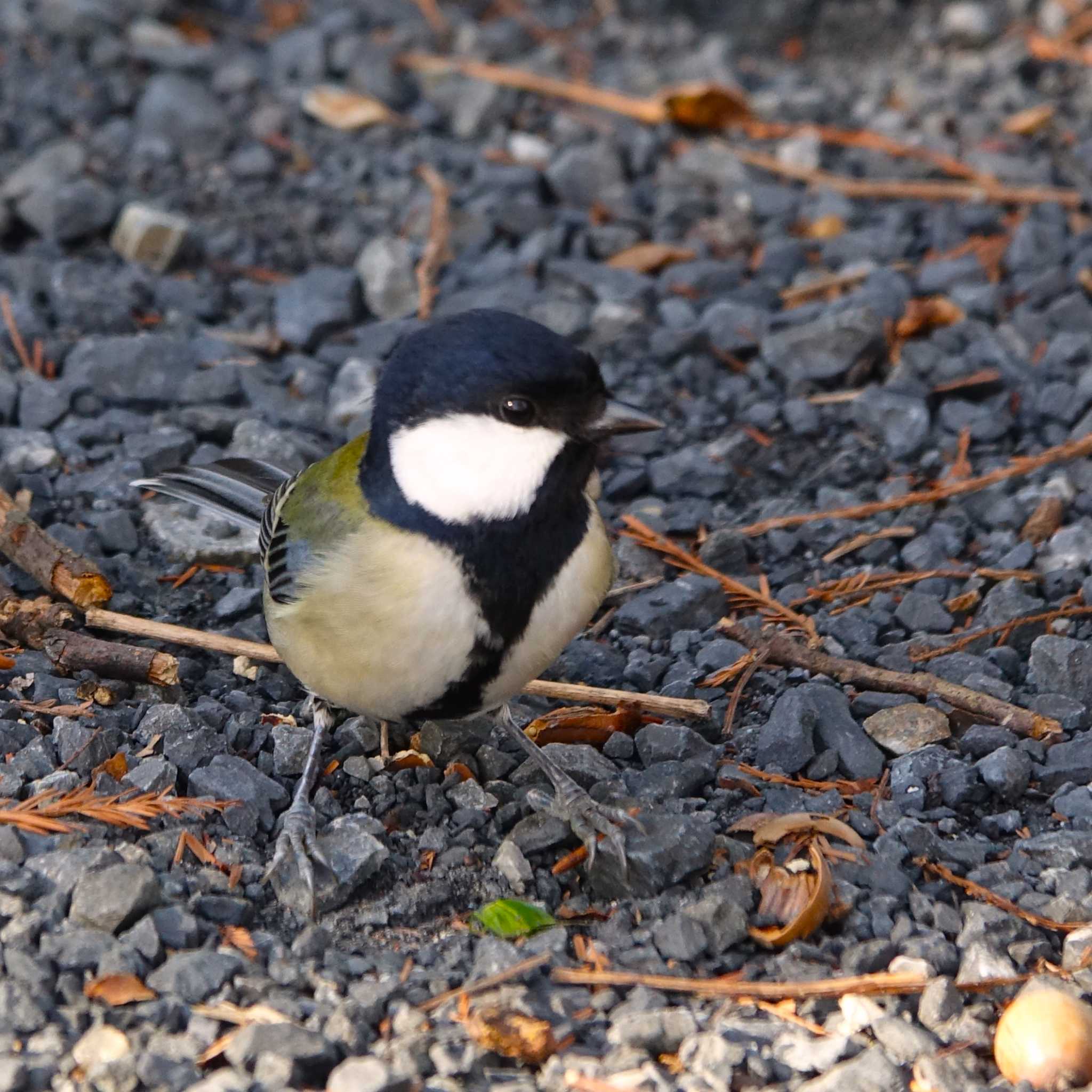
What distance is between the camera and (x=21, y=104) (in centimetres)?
640

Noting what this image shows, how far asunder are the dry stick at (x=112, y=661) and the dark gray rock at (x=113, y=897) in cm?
82

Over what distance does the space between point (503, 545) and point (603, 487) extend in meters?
1.61

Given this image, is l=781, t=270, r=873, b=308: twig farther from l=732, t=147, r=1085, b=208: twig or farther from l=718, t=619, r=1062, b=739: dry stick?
l=718, t=619, r=1062, b=739: dry stick

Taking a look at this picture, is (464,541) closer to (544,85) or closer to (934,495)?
(934,495)

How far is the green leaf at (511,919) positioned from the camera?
2.98 m

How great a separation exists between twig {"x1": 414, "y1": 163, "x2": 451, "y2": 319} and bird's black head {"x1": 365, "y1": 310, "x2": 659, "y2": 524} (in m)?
2.27

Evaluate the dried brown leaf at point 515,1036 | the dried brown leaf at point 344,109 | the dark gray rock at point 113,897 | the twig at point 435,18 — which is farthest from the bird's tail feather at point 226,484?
the twig at point 435,18

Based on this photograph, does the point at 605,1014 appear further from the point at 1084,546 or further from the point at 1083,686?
the point at 1084,546

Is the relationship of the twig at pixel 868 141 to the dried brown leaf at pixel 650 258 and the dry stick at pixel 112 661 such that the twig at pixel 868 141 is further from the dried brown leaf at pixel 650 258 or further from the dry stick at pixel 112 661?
the dry stick at pixel 112 661

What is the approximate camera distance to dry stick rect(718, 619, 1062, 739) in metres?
3.58

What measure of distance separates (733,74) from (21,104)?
311cm

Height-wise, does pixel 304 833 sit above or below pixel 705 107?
below

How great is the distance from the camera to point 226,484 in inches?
167

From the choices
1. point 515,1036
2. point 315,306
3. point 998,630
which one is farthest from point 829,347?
point 515,1036
